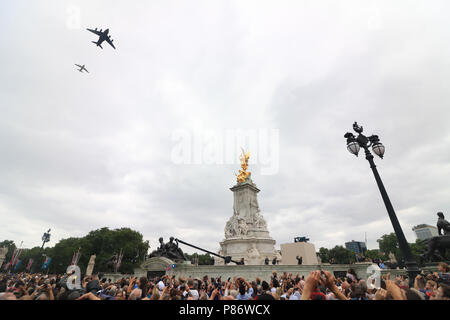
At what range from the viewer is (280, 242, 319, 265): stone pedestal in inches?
892

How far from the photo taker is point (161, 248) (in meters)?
23.1

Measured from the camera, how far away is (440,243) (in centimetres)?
Result: 1146

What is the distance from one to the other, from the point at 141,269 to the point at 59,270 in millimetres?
54477

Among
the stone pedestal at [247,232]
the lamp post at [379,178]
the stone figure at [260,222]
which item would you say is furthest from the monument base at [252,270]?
the stone figure at [260,222]

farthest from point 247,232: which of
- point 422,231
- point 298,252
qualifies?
point 422,231

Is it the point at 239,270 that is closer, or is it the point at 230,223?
the point at 239,270

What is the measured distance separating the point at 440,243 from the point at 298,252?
13502 mm

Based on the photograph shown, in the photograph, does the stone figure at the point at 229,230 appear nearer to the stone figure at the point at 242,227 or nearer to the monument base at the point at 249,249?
the stone figure at the point at 242,227

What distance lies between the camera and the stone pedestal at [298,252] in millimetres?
22661

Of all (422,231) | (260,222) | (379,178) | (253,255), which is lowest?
(253,255)

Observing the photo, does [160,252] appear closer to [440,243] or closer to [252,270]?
[252,270]

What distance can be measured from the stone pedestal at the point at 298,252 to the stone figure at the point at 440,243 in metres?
11.9
